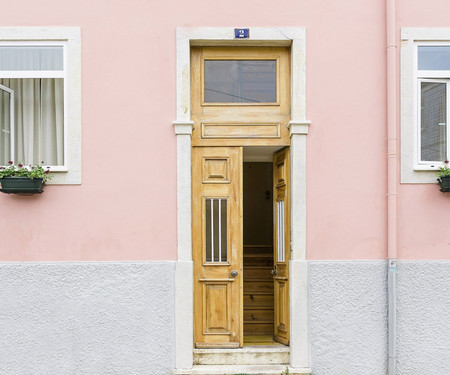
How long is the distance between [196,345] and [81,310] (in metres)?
1.39

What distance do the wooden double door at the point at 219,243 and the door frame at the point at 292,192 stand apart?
298mm

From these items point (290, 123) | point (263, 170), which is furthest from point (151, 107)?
point (263, 170)

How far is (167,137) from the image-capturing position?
6.34 m

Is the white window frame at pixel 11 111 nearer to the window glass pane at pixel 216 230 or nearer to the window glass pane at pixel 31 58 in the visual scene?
the window glass pane at pixel 31 58

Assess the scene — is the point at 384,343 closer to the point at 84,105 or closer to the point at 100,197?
the point at 100,197

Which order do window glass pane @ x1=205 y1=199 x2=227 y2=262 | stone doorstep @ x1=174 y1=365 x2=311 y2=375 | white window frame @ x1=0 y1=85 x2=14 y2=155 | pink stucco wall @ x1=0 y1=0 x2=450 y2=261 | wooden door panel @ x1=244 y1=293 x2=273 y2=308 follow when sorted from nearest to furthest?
stone doorstep @ x1=174 y1=365 x2=311 y2=375, pink stucco wall @ x1=0 y1=0 x2=450 y2=261, white window frame @ x1=0 y1=85 x2=14 y2=155, window glass pane @ x1=205 y1=199 x2=227 y2=262, wooden door panel @ x1=244 y1=293 x2=273 y2=308

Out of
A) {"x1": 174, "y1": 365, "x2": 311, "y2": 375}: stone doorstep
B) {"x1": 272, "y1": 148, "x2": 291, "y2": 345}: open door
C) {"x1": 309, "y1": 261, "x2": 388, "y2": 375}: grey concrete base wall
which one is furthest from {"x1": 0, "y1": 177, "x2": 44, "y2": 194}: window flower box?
{"x1": 309, "y1": 261, "x2": 388, "y2": 375}: grey concrete base wall

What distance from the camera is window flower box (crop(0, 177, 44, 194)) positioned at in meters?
6.07

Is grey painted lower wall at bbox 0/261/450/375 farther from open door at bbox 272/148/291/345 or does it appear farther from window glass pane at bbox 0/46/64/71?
window glass pane at bbox 0/46/64/71

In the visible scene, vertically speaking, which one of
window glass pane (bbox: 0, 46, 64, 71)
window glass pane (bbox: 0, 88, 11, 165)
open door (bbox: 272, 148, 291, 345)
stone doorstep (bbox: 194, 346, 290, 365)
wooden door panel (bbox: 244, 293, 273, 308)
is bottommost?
stone doorstep (bbox: 194, 346, 290, 365)

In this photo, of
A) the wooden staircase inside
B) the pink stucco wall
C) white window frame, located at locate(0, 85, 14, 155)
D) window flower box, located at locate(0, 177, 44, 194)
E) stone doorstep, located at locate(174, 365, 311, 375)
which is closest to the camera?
window flower box, located at locate(0, 177, 44, 194)

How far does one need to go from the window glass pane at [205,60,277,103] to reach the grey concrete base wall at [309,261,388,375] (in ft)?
6.90

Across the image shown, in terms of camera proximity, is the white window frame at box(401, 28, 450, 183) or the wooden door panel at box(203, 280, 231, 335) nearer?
the white window frame at box(401, 28, 450, 183)

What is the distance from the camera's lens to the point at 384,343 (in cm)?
625
